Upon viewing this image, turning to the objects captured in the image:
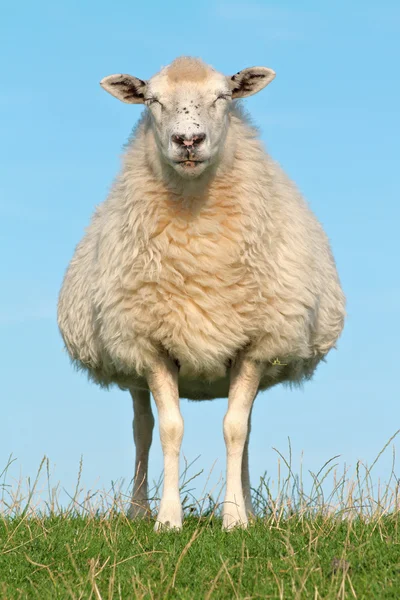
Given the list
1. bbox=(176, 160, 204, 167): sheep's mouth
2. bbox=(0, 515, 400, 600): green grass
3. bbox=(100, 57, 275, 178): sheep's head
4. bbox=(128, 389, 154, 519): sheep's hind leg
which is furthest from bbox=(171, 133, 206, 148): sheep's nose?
bbox=(128, 389, 154, 519): sheep's hind leg

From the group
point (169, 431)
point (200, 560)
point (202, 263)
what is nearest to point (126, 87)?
point (202, 263)

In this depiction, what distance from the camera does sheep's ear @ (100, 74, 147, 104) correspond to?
725 centimetres

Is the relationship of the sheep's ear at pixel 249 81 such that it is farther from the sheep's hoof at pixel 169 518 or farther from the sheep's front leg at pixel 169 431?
the sheep's hoof at pixel 169 518

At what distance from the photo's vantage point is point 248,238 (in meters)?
7.01

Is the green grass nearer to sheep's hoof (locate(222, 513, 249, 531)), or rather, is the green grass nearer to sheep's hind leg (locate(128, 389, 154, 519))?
sheep's hoof (locate(222, 513, 249, 531))

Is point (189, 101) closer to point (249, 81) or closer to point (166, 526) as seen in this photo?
point (249, 81)

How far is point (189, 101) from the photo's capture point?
22.0ft

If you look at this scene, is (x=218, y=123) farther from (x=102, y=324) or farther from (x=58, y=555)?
(x=58, y=555)

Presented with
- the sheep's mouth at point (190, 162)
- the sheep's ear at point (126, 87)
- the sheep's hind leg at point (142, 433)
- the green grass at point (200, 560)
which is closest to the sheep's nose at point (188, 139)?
the sheep's mouth at point (190, 162)

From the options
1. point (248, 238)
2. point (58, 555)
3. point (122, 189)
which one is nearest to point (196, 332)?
point (248, 238)

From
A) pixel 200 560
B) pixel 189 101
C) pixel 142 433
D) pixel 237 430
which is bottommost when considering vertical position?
pixel 200 560

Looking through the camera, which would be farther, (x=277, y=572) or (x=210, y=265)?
(x=210, y=265)

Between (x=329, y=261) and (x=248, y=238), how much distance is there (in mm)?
1879

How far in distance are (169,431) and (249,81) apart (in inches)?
110
